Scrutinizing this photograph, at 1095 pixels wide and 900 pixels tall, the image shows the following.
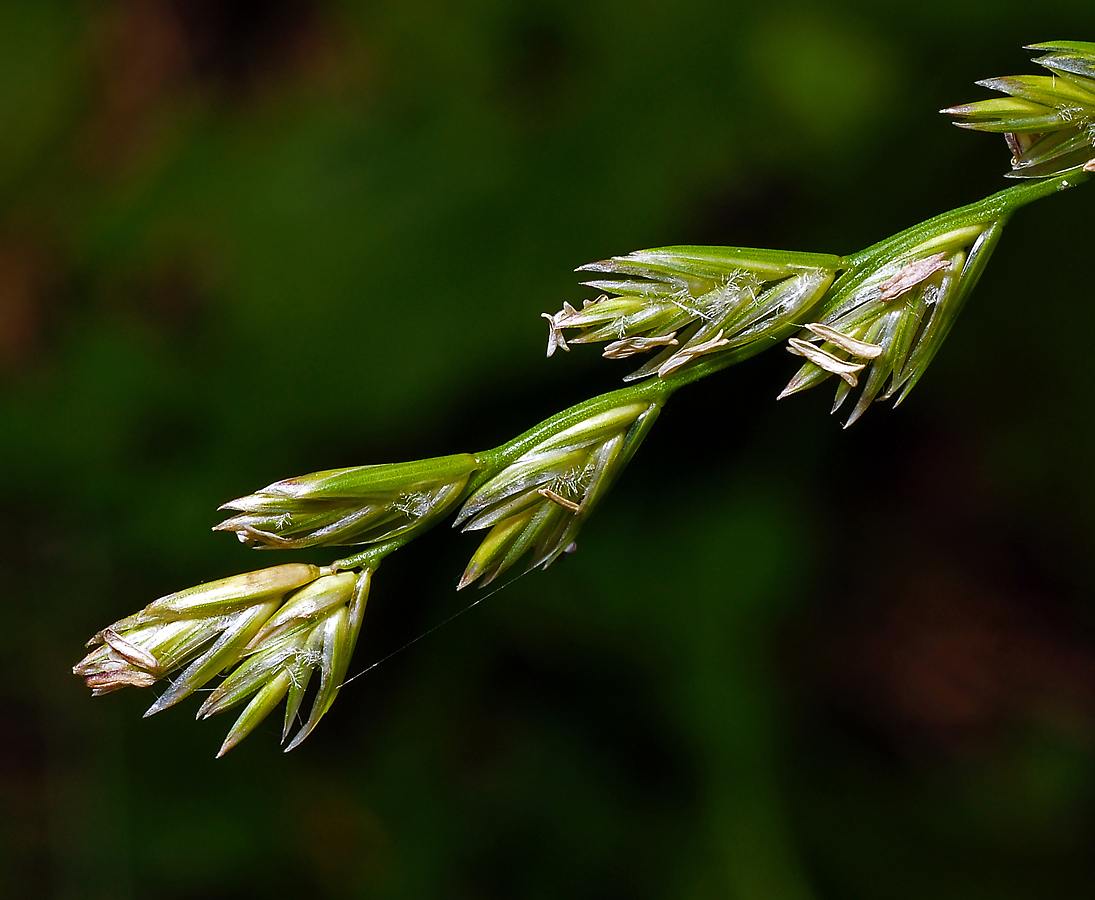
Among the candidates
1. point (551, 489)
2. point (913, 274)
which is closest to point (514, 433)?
point (551, 489)

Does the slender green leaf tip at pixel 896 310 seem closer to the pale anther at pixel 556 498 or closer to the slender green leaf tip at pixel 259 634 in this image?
the pale anther at pixel 556 498

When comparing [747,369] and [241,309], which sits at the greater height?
[241,309]

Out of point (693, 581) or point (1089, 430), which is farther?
point (693, 581)

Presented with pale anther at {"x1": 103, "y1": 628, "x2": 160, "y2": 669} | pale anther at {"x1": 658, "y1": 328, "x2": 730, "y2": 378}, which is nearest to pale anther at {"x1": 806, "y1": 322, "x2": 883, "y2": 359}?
pale anther at {"x1": 658, "y1": 328, "x2": 730, "y2": 378}

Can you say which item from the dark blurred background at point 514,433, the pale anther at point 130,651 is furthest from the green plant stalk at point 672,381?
the dark blurred background at point 514,433

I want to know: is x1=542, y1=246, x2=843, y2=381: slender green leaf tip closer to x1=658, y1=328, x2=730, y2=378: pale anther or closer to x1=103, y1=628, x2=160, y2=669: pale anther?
x1=658, y1=328, x2=730, y2=378: pale anther

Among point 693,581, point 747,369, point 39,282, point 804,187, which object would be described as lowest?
point 693,581

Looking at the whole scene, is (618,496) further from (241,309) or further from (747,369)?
(241,309)

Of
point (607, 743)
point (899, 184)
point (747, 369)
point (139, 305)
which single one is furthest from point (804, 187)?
point (139, 305)
